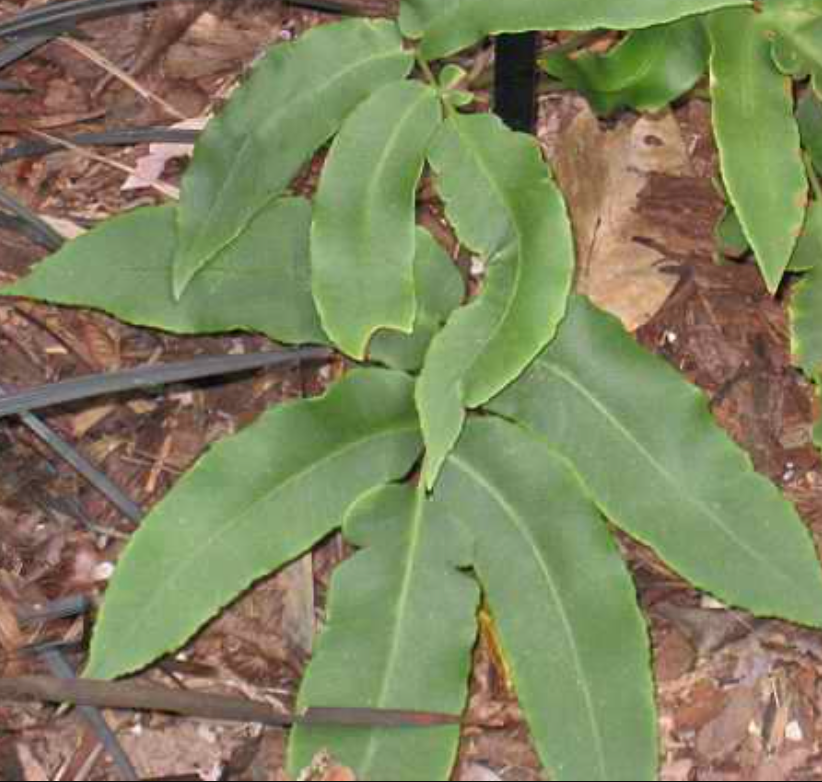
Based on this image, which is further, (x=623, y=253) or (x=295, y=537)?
(x=623, y=253)

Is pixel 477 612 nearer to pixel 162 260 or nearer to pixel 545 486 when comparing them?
pixel 545 486

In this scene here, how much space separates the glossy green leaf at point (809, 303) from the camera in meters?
2.21

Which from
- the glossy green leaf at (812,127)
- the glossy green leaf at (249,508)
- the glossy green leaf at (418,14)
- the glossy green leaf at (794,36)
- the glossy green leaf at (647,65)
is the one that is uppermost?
the glossy green leaf at (418,14)

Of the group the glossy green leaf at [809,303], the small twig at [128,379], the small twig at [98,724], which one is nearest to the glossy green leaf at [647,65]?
the glossy green leaf at [809,303]

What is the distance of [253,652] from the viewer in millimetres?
2146

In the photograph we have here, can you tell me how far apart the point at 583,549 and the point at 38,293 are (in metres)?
0.74

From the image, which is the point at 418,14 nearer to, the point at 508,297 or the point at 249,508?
the point at 508,297

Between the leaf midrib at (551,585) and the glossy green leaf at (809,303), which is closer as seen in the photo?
the leaf midrib at (551,585)

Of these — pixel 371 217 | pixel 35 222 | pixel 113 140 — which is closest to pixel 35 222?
pixel 35 222

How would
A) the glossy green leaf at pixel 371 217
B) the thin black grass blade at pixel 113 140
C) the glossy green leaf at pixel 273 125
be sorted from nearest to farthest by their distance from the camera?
the glossy green leaf at pixel 371 217
the glossy green leaf at pixel 273 125
the thin black grass blade at pixel 113 140

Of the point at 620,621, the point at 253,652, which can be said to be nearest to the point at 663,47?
the point at 620,621

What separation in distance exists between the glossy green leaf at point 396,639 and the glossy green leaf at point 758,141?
50cm

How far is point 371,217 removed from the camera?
2.03m

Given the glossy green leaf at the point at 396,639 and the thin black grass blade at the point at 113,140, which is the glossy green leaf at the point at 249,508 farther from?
the thin black grass blade at the point at 113,140
